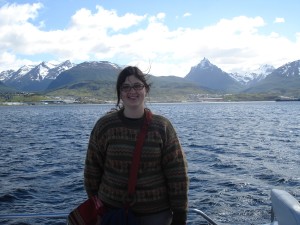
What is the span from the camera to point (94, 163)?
517cm

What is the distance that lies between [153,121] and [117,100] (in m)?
0.70

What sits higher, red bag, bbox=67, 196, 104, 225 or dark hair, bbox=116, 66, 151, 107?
dark hair, bbox=116, 66, 151, 107

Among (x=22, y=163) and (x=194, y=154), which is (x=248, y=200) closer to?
(x=194, y=154)

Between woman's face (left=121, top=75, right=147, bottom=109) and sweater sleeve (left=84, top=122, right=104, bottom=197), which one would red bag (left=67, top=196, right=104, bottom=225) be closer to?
sweater sleeve (left=84, top=122, right=104, bottom=197)

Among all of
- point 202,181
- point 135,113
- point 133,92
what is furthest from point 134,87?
point 202,181

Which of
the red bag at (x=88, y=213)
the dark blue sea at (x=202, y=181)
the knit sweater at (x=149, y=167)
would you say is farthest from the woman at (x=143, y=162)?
the dark blue sea at (x=202, y=181)

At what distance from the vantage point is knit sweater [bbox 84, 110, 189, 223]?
15.8 feet

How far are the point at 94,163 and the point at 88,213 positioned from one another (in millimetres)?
660

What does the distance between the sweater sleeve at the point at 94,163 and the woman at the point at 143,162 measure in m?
0.03

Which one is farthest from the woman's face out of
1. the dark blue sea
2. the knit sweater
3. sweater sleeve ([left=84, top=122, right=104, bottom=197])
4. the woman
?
the dark blue sea

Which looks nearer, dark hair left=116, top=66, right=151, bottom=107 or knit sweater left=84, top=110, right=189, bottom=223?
knit sweater left=84, top=110, right=189, bottom=223

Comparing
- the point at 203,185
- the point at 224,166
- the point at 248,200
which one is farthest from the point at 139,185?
the point at 224,166

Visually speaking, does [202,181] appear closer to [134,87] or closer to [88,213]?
[88,213]

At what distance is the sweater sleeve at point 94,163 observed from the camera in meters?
5.10
